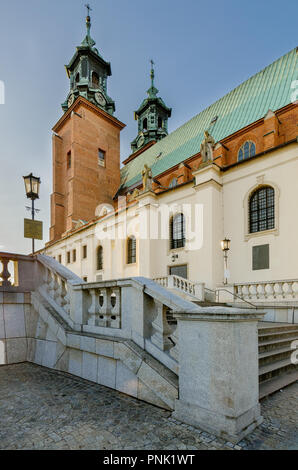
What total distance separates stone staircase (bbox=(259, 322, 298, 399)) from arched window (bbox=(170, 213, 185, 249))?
14335mm

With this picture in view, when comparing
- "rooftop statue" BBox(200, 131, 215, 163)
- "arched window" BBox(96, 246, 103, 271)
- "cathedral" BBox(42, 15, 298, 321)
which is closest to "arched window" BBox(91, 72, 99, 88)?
"cathedral" BBox(42, 15, 298, 321)

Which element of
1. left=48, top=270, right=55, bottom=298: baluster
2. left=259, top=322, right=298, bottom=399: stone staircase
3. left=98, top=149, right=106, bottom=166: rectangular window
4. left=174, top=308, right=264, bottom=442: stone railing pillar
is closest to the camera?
left=174, top=308, right=264, bottom=442: stone railing pillar

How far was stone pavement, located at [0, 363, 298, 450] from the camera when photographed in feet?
8.61

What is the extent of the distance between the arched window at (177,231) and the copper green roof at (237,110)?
9.63 m

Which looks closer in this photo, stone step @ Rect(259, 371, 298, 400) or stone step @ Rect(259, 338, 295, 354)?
stone step @ Rect(259, 371, 298, 400)

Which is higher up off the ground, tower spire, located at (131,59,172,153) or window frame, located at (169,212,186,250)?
tower spire, located at (131,59,172,153)

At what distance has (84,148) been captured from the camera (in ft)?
125

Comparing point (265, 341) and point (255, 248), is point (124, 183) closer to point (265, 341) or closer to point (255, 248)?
point (255, 248)

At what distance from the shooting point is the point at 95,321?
4910mm

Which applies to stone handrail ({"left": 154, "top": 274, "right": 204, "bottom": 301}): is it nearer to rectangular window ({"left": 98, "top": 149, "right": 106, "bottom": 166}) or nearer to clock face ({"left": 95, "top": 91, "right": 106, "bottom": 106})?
rectangular window ({"left": 98, "top": 149, "right": 106, "bottom": 166})

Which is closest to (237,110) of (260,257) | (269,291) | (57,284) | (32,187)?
(260,257)

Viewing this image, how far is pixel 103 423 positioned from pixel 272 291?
10.6m

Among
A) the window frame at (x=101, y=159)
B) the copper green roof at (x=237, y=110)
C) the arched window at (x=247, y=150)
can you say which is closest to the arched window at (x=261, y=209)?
the arched window at (x=247, y=150)
